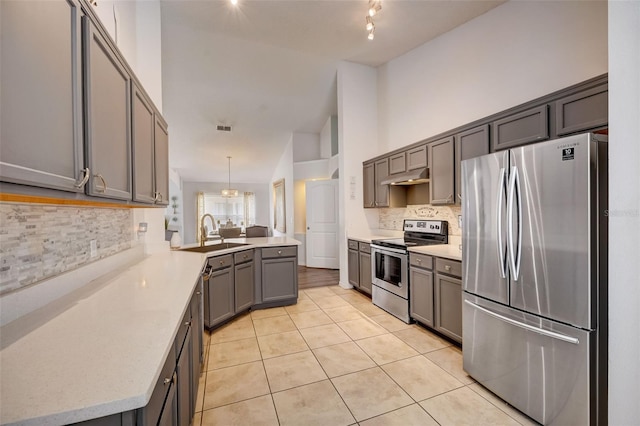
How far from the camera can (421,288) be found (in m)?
2.86

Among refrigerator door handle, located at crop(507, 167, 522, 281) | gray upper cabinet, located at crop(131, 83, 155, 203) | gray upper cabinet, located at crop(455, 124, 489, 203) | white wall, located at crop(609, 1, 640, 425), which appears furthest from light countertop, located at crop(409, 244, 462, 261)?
gray upper cabinet, located at crop(131, 83, 155, 203)

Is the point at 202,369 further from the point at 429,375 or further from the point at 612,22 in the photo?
the point at 612,22

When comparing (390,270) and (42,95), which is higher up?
(42,95)

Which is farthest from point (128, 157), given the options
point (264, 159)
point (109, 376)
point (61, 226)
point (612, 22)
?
point (264, 159)

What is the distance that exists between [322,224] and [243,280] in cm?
309

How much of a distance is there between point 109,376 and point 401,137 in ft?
13.8

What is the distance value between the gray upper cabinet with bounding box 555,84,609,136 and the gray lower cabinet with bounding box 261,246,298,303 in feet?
9.79

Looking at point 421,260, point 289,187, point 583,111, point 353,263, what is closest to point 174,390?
point 421,260

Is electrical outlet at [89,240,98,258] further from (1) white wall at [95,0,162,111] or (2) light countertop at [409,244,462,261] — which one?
(2) light countertop at [409,244,462,261]

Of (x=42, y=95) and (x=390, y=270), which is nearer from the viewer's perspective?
(x=42, y=95)

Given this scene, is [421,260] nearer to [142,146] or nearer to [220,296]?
[220,296]

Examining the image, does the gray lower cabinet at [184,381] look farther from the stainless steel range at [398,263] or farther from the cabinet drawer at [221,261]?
the stainless steel range at [398,263]

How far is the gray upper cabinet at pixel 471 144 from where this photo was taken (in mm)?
2633

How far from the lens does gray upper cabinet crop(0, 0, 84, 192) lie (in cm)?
68
